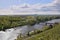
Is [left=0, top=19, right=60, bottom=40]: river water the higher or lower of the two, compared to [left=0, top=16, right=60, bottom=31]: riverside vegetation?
lower

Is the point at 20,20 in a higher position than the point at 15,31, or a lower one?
higher

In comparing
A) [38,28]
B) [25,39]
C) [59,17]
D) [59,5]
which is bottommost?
[25,39]

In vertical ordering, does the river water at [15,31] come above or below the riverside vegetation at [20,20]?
below

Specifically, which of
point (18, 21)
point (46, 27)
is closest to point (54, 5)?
point (46, 27)

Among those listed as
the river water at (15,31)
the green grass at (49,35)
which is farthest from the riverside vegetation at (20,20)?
the green grass at (49,35)

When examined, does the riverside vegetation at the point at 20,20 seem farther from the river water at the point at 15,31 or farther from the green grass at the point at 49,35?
the green grass at the point at 49,35

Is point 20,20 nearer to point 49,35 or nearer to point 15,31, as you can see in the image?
point 15,31

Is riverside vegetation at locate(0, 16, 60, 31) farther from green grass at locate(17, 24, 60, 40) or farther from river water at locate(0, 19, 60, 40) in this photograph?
green grass at locate(17, 24, 60, 40)

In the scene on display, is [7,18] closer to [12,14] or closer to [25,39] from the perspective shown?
[12,14]

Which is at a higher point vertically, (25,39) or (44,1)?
(44,1)

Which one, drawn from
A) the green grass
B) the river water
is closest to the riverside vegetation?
the river water

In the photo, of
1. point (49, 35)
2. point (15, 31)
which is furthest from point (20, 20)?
point (49, 35)
